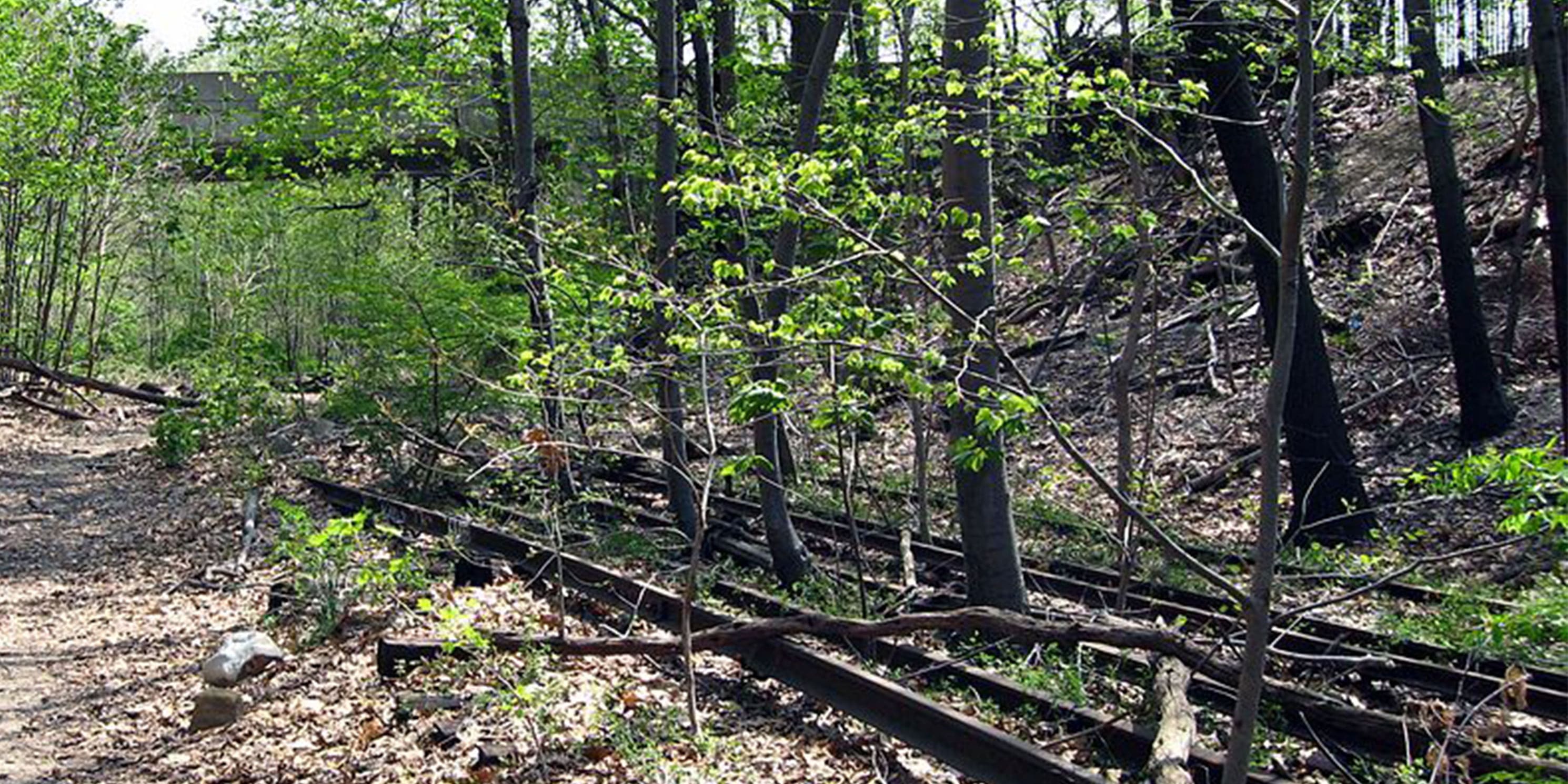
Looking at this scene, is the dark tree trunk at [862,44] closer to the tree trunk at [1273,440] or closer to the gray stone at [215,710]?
the gray stone at [215,710]

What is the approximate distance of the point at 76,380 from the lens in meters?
29.2

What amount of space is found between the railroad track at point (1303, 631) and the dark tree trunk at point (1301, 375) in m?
2.27

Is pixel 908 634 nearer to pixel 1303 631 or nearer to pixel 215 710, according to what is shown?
pixel 1303 631

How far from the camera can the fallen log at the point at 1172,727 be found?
16.8 ft

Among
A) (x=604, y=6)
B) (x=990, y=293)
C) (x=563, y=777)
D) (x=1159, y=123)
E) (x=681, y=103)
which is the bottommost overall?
(x=563, y=777)

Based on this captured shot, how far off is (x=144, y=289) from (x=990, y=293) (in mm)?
40627

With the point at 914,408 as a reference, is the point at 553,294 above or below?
above

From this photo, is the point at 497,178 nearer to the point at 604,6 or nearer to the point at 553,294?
the point at 604,6

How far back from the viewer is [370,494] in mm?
15555

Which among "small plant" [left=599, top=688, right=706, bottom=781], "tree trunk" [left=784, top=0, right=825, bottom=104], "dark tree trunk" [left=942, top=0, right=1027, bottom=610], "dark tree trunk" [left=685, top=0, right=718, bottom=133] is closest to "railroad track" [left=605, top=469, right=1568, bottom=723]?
"dark tree trunk" [left=942, top=0, right=1027, bottom=610]

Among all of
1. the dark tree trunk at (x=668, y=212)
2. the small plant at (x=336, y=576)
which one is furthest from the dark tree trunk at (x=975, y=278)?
the small plant at (x=336, y=576)

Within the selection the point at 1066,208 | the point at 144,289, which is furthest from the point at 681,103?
the point at 144,289

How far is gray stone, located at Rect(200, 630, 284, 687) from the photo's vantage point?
27.5 ft

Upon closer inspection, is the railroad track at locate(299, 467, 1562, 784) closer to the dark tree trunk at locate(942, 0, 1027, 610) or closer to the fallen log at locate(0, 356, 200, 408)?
the dark tree trunk at locate(942, 0, 1027, 610)
